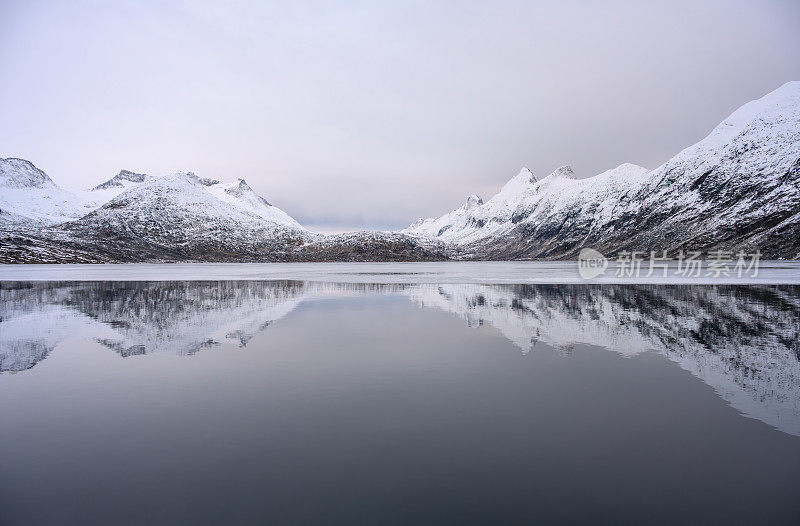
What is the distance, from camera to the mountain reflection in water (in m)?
20.7

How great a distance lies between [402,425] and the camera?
49.1 feet

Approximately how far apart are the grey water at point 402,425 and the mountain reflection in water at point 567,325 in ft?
0.90

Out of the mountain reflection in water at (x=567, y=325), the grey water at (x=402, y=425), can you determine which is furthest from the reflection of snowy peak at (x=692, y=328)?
the grey water at (x=402, y=425)

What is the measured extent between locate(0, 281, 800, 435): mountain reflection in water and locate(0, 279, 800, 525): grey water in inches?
10.9

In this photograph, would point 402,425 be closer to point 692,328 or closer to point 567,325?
point 567,325

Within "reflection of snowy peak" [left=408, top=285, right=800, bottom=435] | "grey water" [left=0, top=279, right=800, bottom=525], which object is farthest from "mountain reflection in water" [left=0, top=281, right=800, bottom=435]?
"grey water" [left=0, top=279, right=800, bottom=525]

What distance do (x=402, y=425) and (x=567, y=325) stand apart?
73.7 feet

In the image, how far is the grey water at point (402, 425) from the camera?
10.4 m

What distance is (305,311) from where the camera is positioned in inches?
1716

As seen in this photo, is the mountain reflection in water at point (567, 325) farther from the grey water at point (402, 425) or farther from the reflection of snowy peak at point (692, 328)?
the grey water at point (402, 425)

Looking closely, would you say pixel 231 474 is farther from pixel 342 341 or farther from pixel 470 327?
pixel 470 327

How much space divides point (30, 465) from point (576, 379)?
1952 cm

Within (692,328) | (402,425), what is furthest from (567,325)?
(402,425)

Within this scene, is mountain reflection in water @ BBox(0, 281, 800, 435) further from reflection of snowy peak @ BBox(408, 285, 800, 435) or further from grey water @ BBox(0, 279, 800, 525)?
grey water @ BBox(0, 279, 800, 525)
